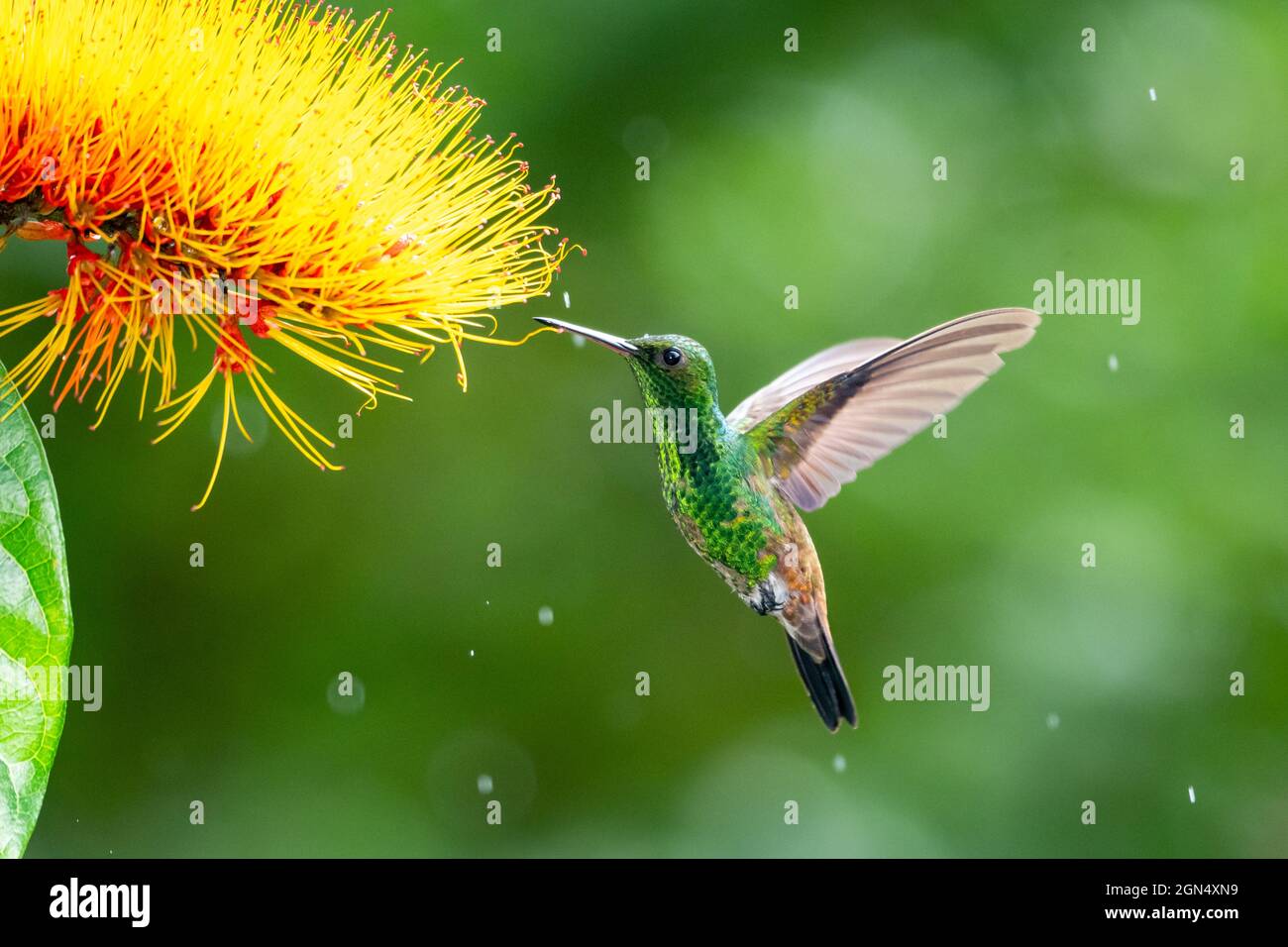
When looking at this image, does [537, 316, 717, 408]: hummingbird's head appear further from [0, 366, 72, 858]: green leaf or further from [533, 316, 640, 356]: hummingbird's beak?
[0, 366, 72, 858]: green leaf

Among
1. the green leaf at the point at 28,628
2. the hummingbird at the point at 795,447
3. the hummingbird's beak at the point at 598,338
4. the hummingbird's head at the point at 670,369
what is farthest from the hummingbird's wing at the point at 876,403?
the green leaf at the point at 28,628

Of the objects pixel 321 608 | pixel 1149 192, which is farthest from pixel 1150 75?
pixel 321 608

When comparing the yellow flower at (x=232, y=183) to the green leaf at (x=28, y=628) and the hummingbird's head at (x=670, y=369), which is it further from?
the hummingbird's head at (x=670, y=369)

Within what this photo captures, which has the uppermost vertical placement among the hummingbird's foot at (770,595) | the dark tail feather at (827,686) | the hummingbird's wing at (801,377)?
the hummingbird's wing at (801,377)

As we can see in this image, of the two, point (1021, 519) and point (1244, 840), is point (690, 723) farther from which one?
point (1244, 840)

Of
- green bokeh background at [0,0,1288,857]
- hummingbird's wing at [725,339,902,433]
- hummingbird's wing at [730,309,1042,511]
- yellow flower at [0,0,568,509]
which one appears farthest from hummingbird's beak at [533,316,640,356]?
green bokeh background at [0,0,1288,857]
